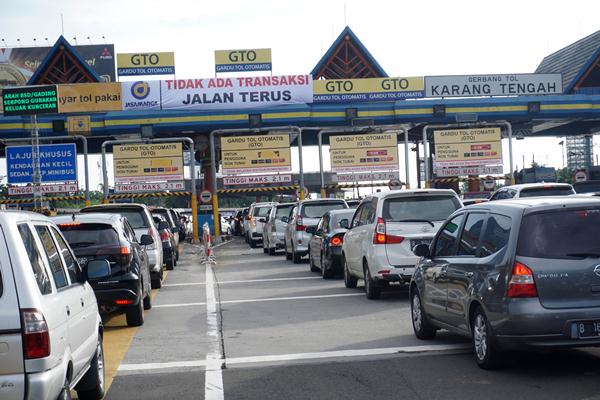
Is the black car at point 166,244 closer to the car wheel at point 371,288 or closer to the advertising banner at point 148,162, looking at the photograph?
the car wheel at point 371,288

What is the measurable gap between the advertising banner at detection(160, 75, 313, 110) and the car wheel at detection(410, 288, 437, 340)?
30.7 meters

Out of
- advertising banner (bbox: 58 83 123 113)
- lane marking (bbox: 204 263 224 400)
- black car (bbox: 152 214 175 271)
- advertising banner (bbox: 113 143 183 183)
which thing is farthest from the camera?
advertising banner (bbox: 58 83 123 113)

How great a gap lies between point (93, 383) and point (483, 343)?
11.6 feet

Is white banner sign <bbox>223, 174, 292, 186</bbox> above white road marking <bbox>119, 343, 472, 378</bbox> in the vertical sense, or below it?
above

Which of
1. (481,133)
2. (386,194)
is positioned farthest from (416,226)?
(481,133)

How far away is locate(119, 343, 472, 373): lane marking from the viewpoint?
1017 centimetres

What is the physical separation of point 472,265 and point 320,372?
69.7 inches

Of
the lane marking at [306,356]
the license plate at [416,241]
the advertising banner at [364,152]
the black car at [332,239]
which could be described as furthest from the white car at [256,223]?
the lane marking at [306,356]

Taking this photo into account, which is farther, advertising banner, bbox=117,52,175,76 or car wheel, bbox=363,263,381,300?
advertising banner, bbox=117,52,175,76

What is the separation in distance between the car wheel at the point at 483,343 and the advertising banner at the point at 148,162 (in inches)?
1241

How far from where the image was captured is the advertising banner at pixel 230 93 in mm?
41625

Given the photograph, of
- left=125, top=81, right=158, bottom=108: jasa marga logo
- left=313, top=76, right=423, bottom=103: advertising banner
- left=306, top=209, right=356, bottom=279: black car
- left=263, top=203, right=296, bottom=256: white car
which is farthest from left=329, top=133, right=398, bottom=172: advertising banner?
left=306, top=209, right=356, bottom=279: black car

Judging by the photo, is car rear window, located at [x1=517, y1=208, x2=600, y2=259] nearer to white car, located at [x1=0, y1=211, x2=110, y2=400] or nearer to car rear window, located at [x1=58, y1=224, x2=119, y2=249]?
white car, located at [x1=0, y1=211, x2=110, y2=400]

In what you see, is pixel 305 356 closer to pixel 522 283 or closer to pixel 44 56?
pixel 522 283
